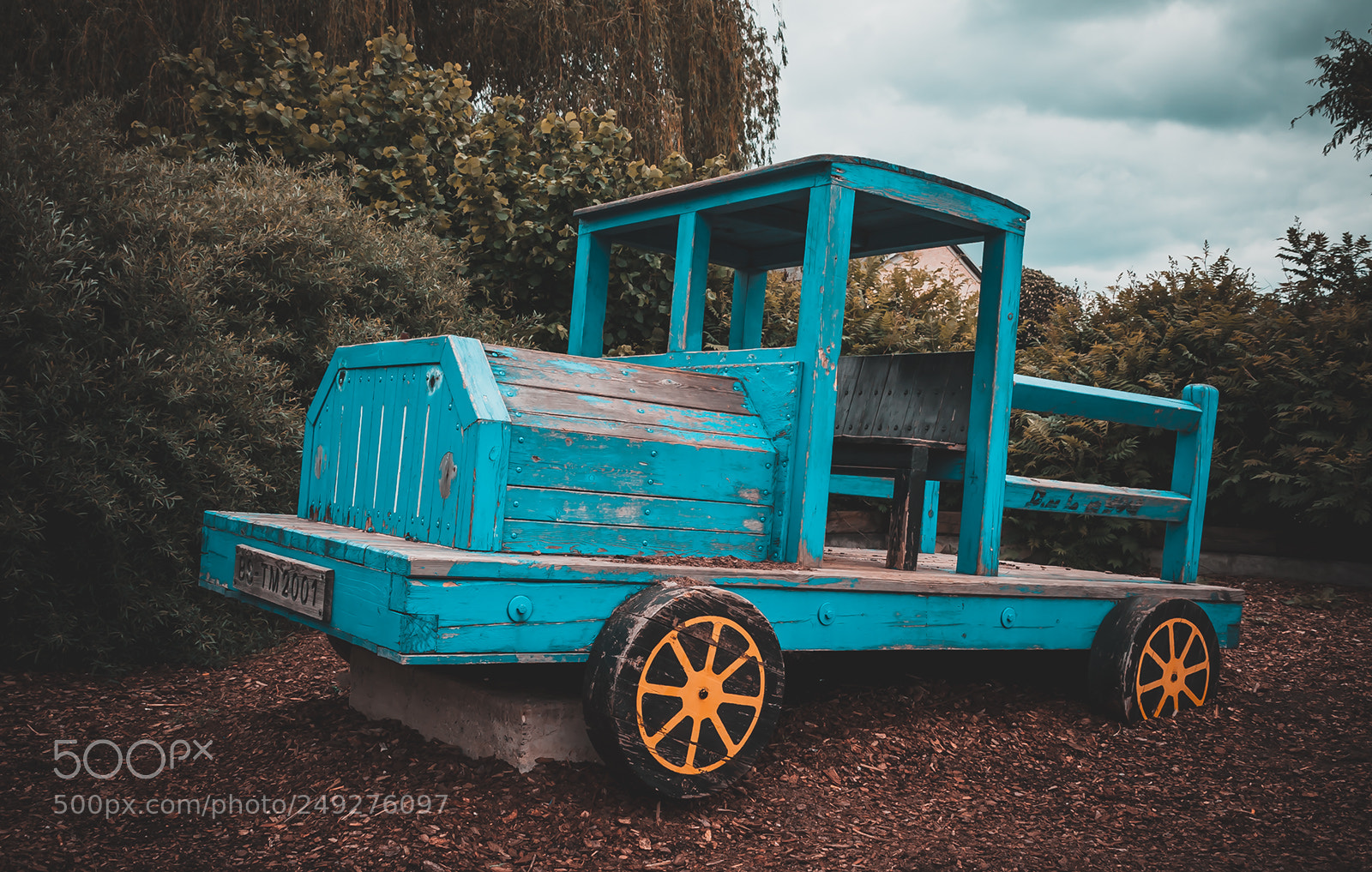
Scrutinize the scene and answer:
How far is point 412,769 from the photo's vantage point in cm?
299

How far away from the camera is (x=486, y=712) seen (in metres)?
2.99

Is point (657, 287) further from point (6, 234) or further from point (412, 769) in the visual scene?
point (412, 769)

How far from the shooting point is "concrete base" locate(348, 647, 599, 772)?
290 cm

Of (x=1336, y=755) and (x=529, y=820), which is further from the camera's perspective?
(x=1336, y=755)

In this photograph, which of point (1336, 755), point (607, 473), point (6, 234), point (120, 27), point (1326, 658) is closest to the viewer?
point (607, 473)

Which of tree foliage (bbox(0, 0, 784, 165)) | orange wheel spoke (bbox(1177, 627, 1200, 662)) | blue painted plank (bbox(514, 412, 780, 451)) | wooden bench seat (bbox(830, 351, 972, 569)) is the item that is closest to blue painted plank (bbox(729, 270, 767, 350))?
wooden bench seat (bbox(830, 351, 972, 569))

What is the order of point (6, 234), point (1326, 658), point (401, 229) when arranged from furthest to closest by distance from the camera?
point (401, 229)
point (1326, 658)
point (6, 234)

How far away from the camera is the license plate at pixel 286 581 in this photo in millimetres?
2729

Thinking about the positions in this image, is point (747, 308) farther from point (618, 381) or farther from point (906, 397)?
point (618, 381)

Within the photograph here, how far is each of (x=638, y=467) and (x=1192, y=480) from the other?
2933 millimetres

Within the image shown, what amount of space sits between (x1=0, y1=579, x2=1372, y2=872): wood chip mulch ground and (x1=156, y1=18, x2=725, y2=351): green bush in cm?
377

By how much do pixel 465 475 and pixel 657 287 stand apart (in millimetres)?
4704

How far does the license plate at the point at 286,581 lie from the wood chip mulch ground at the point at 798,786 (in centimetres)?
58

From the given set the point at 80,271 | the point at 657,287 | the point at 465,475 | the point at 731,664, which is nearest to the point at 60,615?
the point at 80,271
